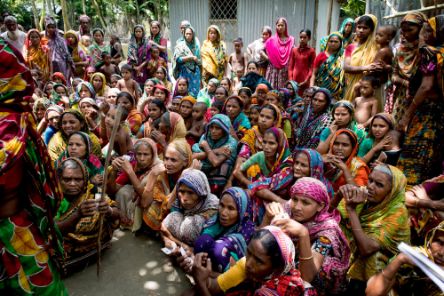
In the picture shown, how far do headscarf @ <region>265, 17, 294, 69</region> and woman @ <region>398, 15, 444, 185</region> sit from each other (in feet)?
12.3

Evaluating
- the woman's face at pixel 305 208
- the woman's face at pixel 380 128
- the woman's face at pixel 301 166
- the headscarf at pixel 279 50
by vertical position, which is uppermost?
the headscarf at pixel 279 50

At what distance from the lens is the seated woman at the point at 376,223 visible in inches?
92.4

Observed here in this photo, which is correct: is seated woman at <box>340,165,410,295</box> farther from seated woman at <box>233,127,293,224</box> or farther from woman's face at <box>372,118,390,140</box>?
woman's face at <box>372,118,390,140</box>

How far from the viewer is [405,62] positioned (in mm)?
3982

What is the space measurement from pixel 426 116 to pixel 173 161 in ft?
8.61

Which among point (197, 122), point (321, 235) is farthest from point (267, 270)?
point (197, 122)

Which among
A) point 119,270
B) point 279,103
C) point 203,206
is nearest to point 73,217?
point 119,270

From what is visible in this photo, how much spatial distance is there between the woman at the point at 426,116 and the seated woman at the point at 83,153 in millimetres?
3252

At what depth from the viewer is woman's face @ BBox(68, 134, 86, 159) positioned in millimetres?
3342

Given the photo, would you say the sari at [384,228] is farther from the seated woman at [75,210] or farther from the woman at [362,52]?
the woman at [362,52]

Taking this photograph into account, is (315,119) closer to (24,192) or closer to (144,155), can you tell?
(144,155)

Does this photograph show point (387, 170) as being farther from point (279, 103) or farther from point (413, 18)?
point (279, 103)

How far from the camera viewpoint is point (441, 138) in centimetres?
344

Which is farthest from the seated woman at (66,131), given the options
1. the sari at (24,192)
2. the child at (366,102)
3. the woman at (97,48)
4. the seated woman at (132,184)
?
the woman at (97,48)
